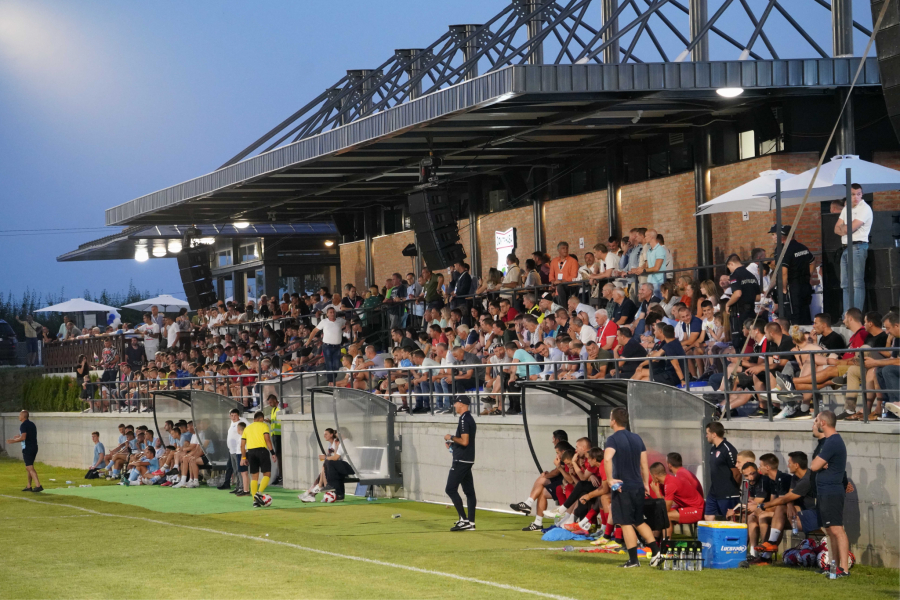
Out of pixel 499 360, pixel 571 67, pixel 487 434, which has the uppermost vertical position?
pixel 571 67

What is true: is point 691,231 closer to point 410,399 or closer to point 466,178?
point 410,399

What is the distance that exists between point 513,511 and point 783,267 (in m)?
5.93

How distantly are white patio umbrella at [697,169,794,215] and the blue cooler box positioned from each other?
225 inches

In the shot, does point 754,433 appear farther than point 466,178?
No

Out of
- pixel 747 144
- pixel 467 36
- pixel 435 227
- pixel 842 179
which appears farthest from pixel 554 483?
pixel 467 36

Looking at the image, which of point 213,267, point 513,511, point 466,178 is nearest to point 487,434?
point 513,511

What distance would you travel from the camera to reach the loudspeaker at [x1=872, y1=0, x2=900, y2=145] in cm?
937

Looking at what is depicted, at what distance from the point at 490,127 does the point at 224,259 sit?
945 inches

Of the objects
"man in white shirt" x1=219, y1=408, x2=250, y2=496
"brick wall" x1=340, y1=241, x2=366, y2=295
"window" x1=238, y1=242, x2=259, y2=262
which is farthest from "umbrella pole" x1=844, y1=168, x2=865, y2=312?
"window" x1=238, y1=242, x2=259, y2=262

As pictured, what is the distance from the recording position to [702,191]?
21.8 m

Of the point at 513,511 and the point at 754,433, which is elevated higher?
the point at 754,433

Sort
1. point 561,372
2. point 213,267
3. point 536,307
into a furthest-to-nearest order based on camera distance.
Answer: point 213,267 < point 536,307 < point 561,372

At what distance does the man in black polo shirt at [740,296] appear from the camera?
54.6 feet

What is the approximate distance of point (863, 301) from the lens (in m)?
16.1
